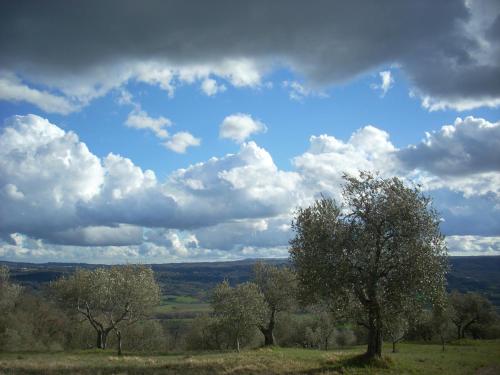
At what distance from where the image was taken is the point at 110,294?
222 ft

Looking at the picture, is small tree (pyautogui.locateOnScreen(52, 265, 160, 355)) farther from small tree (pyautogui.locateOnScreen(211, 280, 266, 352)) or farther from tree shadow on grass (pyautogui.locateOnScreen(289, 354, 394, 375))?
tree shadow on grass (pyautogui.locateOnScreen(289, 354, 394, 375))

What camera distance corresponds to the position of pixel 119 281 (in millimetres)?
67188

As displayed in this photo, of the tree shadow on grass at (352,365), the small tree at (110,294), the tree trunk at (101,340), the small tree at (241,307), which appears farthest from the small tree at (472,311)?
the tree trunk at (101,340)

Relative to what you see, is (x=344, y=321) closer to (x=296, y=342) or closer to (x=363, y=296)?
(x=363, y=296)

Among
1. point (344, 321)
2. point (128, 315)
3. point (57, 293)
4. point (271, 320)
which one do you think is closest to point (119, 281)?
point (128, 315)

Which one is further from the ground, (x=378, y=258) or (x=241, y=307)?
(x=378, y=258)

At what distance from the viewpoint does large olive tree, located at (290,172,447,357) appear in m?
35.2

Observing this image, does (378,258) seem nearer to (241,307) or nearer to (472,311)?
(241,307)

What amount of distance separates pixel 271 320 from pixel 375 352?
3929cm

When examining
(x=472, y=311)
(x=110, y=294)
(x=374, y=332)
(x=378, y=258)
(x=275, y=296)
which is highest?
Result: (x=378, y=258)

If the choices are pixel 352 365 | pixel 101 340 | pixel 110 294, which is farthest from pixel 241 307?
pixel 352 365

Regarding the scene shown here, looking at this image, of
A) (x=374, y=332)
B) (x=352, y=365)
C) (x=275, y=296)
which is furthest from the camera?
(x=275, y=296)

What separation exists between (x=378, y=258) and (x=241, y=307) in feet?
133

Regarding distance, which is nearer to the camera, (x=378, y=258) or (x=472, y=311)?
(x=378, y=258)
